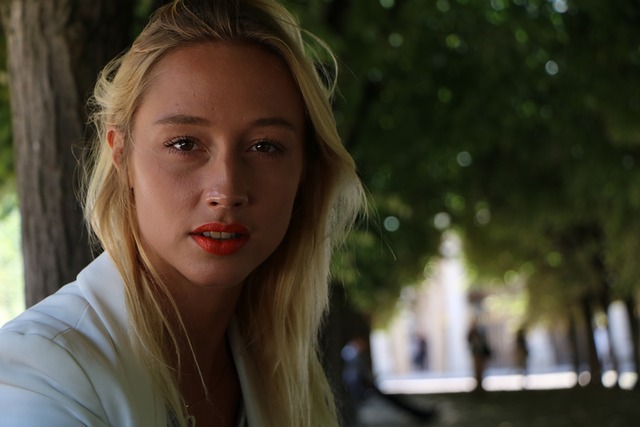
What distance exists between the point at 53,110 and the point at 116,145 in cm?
227

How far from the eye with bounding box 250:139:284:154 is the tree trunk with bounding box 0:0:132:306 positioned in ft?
7.44

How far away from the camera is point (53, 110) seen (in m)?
4.51

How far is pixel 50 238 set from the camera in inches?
176

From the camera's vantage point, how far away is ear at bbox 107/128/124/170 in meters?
2.33

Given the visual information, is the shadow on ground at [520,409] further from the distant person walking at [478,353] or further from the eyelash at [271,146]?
the eyelash at [271,146]

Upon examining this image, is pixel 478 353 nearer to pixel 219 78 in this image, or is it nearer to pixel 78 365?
pixel 219 78

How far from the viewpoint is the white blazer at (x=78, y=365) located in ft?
5.77

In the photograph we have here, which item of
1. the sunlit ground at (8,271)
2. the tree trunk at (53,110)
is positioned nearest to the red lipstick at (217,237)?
the tree trunk at (53,110)

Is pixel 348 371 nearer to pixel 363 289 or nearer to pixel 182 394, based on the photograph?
pixel 363 289

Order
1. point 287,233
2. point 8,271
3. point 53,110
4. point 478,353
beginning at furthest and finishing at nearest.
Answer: point 478,353 < point 8,271 < point 53,110 < point 287,233

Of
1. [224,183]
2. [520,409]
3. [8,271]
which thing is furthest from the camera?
[8,271]

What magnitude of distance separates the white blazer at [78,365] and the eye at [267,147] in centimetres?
37

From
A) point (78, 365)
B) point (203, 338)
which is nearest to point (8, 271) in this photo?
point (203, 338)

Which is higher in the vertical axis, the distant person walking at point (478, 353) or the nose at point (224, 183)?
the distant person walking at point (478, 353)
